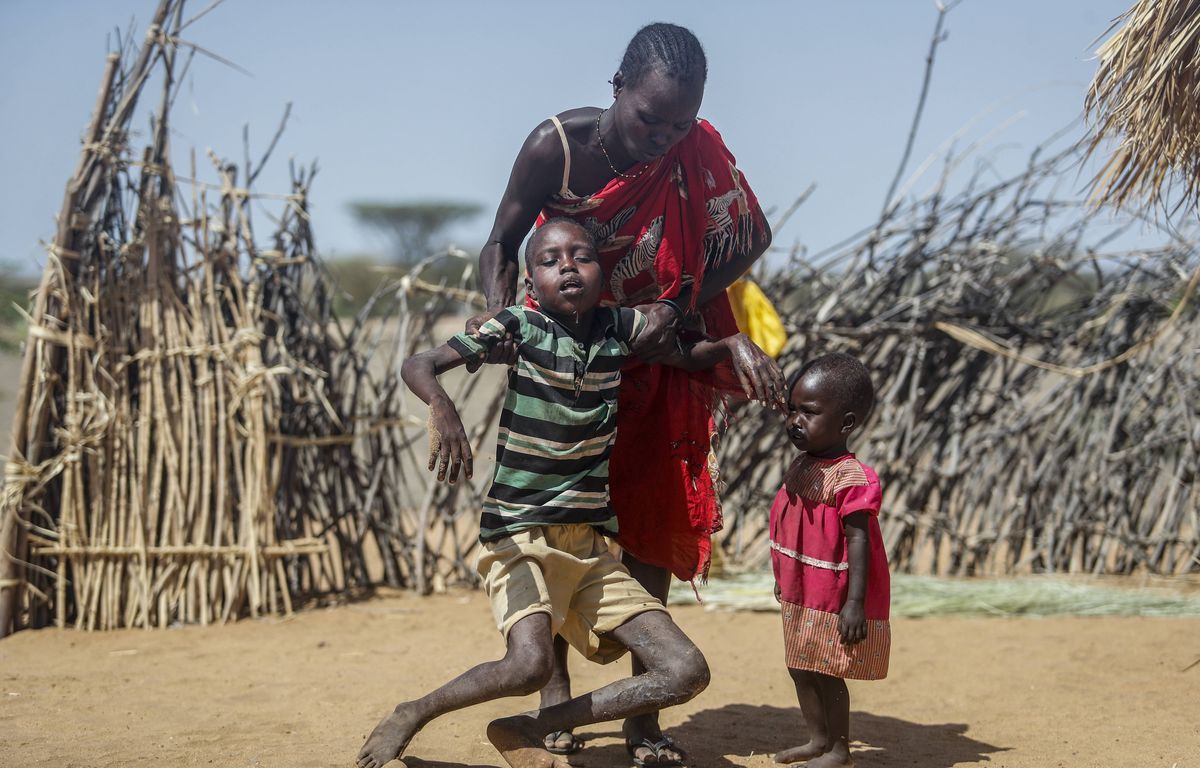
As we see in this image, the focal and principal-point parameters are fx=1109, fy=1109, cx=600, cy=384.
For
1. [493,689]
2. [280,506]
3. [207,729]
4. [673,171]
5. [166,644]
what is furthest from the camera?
[280,506]

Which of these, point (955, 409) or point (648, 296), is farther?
point (955, 409)

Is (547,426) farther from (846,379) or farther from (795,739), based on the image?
(795,739)

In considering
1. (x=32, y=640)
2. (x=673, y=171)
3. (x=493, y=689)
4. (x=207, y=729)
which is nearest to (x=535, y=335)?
(x=673, y=171)

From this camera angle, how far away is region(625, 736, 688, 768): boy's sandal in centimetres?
278

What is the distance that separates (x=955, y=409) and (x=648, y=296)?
11.3 feet

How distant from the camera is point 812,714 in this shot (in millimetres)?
2820

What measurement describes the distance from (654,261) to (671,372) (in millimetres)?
299

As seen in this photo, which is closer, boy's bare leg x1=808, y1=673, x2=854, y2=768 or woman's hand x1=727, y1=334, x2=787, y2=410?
woman's hand x1=727, y1=334, x2=787, y2=410

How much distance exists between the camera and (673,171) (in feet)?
9.23

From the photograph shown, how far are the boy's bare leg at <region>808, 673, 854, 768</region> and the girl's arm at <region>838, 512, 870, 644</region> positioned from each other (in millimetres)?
173

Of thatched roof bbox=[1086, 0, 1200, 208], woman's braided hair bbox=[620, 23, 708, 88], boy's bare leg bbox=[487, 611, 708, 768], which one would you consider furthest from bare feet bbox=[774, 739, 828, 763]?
thatched roof bbox=[1086, 0, 1200, 208]

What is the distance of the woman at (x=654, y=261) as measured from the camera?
2.67 m

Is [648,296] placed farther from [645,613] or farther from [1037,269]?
[1037,269]

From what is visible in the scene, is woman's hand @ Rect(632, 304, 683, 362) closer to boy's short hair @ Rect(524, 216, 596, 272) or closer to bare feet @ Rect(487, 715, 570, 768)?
boy's short hair @ Rect(524, 216, 596, 272)
